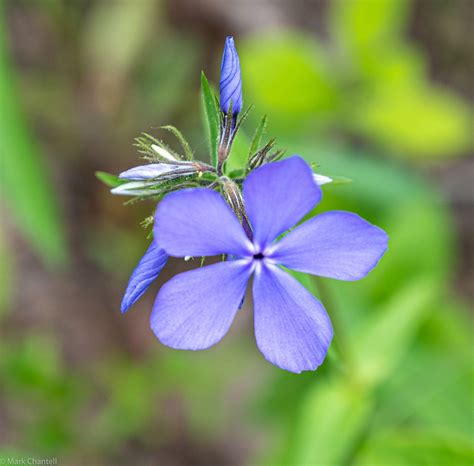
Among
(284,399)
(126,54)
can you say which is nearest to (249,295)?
(284,399)

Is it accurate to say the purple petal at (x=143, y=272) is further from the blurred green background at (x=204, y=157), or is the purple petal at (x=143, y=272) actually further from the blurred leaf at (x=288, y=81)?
the blurred leaf at (x=288, y=81)

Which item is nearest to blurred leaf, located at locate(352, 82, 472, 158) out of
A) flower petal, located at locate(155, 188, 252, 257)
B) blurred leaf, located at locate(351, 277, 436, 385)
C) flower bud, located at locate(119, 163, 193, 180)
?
blurred leaf, located at locate(351, 277, 436, 385)

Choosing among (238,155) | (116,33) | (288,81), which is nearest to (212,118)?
(238,155)

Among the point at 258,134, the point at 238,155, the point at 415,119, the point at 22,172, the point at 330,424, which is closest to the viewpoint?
the point at 258,134

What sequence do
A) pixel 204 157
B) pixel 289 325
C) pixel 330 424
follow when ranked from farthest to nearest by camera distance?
pixel 204 157 → pixel 330 424 → pixel 289 325

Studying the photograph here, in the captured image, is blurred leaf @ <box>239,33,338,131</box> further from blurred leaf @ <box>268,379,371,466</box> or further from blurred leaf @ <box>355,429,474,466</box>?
blurred leaf @ <box>355,429,474,466</box>

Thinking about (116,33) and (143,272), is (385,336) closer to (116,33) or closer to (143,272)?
(143,272)

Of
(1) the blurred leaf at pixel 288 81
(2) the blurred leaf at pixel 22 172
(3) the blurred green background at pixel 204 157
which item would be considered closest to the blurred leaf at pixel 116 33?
(3) the blurred green background at pixel 204 157
